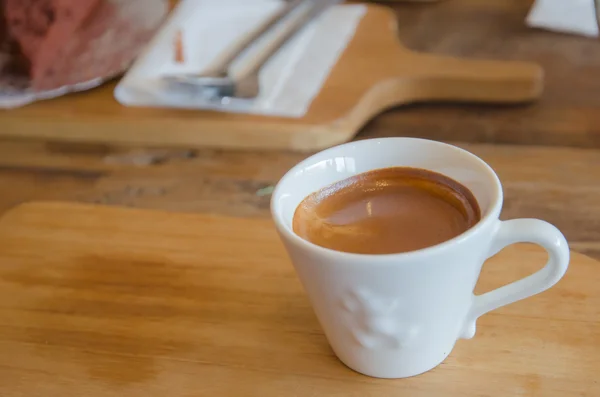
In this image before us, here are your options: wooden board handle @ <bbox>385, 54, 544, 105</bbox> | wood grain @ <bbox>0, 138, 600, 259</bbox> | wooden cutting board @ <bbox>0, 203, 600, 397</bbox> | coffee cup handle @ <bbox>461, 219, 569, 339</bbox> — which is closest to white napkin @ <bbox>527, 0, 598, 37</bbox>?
wooden board handle @ <bbox>385, 54, 544, 105</bbox>

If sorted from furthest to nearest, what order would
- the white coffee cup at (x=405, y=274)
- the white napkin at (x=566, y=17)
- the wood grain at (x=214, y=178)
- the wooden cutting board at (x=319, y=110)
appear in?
Result: the white napkin at (x=566, y=17)
the wooden cutting board at (x=319, y=110)
the wood grain at (x=214, y=178)
the white coffee cup at (x=405, y=274)

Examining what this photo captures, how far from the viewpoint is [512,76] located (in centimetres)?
78

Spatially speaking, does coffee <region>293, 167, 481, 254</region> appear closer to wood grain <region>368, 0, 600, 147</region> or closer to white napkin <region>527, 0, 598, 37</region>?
wood grain <region>368, 0, 600, 147</region>

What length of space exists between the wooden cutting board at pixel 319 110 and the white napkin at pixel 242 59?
0.02 meters

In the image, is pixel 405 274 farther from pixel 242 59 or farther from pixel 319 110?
pixel 242 59

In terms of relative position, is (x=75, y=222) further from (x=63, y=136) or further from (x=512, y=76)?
(x=512, y=76)

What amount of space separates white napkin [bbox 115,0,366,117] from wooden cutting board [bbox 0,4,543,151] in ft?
0.05

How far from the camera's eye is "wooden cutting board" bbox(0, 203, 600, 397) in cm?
44

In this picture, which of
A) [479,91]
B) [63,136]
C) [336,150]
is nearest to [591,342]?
[336,150]

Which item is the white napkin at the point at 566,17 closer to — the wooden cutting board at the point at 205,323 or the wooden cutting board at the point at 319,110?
the wooden cutting board at the point at 319,110

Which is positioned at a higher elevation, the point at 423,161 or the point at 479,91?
the point at 423,161

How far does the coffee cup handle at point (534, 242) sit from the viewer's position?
0.40 metres

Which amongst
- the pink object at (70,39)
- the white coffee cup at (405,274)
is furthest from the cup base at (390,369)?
the pink object at (70,39)

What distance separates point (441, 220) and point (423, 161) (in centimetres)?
6
